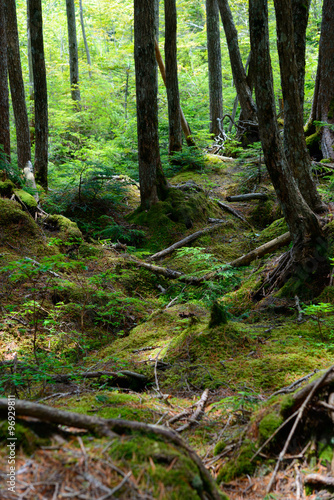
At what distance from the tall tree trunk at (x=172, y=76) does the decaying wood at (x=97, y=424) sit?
11877 mm

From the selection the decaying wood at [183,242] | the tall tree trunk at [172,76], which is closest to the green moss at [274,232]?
the decaying wood at [183,242]

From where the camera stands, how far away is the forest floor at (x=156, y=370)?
5.06 ft

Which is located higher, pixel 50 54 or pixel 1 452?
pixel 50 54

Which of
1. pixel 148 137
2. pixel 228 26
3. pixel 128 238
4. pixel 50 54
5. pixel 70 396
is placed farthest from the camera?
pixel 50 54

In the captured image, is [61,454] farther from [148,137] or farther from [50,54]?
[50,54]

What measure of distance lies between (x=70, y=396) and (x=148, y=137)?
7.10m

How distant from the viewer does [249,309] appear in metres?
5.44

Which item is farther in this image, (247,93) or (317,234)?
(247,93)

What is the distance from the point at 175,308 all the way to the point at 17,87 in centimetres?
860

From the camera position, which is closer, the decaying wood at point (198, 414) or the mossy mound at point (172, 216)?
the decaying wood at point (198, 414)

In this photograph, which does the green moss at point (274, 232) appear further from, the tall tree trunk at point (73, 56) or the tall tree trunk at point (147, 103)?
the tall tree trunk at point (73, 56)

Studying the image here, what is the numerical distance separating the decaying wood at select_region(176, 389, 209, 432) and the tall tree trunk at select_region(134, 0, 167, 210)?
6609 mm

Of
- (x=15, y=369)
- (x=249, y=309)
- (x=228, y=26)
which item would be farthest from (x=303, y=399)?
(x=228, y=26)

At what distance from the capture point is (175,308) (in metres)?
5.82
